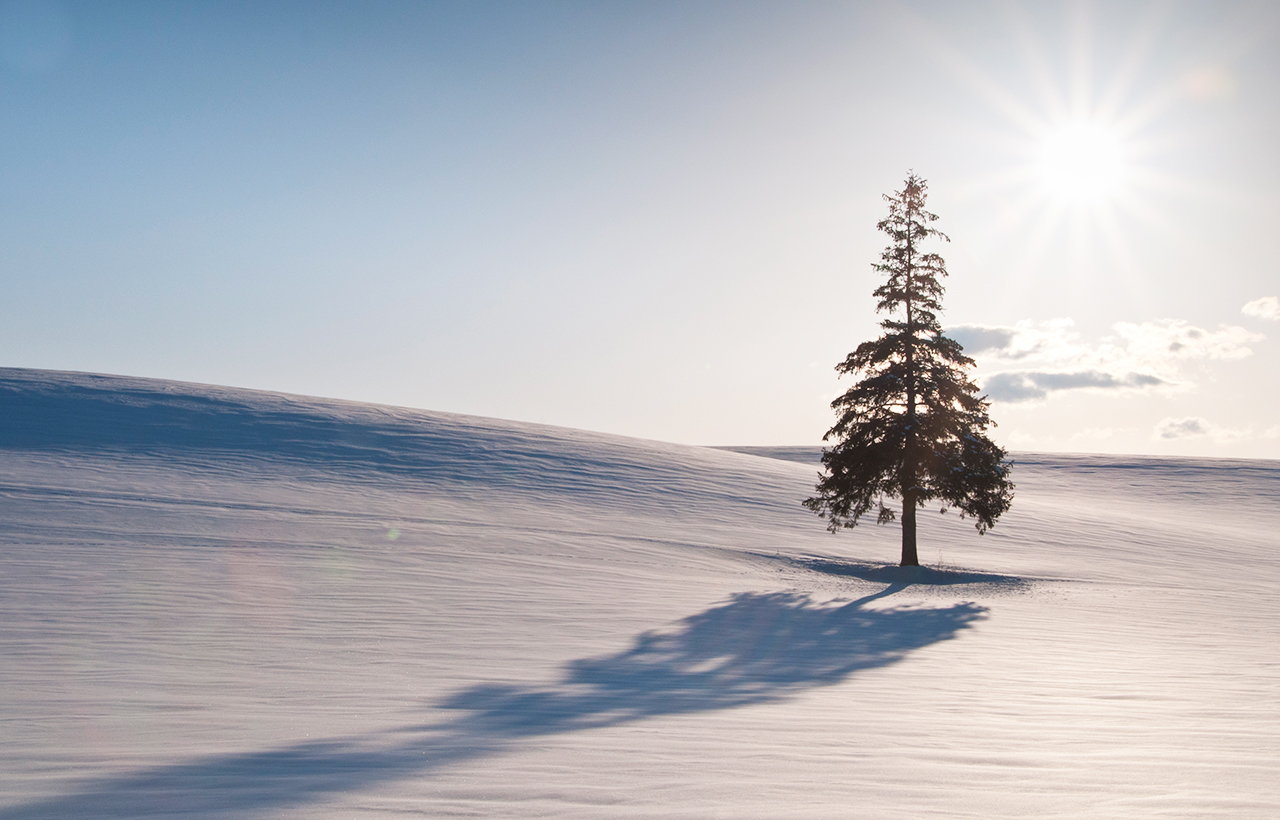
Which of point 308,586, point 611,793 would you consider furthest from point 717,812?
point 308,586

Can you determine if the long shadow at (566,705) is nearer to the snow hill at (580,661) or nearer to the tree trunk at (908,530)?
the snow hill at (580,661)

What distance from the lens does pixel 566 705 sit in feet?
17.9

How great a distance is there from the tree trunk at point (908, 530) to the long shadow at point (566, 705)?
308 inches

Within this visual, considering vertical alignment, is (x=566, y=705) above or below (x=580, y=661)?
above

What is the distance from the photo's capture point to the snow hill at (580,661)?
12.0 feet

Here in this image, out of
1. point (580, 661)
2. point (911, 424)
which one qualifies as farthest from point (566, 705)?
point (911, 424)

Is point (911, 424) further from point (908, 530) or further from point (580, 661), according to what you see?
point (580, 661)

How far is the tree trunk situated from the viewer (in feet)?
62.9

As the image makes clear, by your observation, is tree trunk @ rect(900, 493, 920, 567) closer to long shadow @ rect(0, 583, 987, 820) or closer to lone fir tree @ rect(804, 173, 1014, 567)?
lone fir tree @ rect(804, 173, 1014, 567)

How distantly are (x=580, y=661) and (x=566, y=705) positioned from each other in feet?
5.74

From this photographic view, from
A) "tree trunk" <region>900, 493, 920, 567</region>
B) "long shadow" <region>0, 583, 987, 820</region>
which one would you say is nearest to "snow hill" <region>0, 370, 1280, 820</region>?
"long shadow" <region>0, 583, 987, 820</region>

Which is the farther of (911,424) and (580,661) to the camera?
(911,424)

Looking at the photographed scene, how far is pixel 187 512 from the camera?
1742 cm

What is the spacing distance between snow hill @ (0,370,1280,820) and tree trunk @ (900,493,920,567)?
0.84 m
